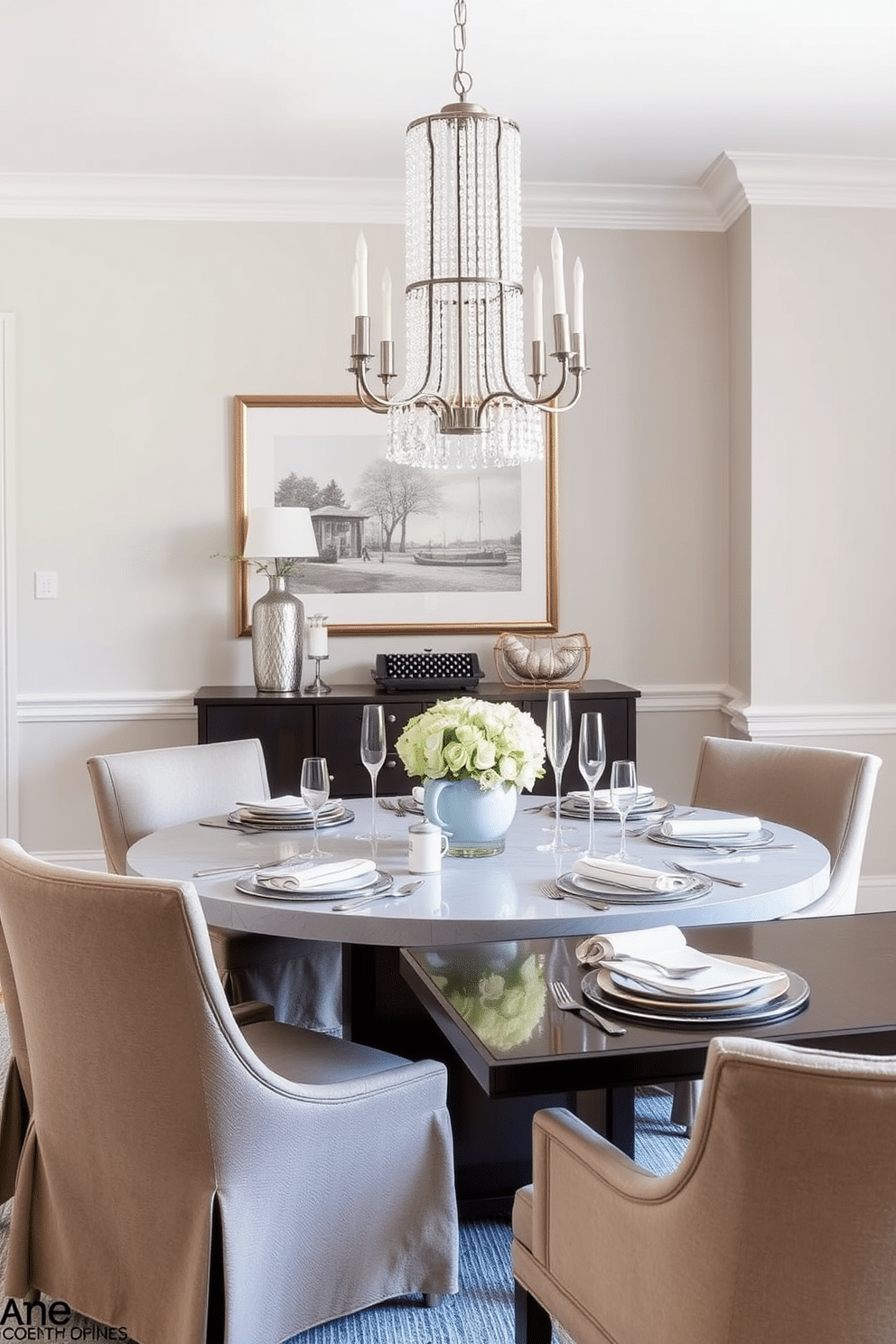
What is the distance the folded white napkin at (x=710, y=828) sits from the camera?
249 centimetres

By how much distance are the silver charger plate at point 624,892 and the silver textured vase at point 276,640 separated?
2.25 m

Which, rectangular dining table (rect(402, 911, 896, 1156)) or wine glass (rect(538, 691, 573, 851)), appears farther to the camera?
wine glass (rect(538, 691, 573, 851))

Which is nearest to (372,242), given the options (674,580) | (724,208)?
(724,208)

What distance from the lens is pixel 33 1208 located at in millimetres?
1920

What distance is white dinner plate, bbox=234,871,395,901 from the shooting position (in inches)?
80.9

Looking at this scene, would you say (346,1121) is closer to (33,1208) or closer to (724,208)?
(33,1208)

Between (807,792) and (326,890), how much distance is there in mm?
1403

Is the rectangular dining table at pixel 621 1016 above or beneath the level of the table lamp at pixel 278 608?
beneath

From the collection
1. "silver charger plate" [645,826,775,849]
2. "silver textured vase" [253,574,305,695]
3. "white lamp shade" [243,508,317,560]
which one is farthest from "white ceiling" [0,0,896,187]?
"silver charger plate" [645,826,775,849]

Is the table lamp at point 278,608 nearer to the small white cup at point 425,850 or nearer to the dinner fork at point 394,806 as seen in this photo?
the dinner fork at point 394,806

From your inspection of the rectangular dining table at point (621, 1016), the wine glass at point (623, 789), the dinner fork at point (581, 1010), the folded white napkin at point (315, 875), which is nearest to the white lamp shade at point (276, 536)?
the wine glass at point (623, 789)

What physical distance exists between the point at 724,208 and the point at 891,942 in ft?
11.6

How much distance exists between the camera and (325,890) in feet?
6.78

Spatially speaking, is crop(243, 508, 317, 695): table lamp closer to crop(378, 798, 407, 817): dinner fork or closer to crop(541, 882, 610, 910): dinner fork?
crop(378, 798, 407, 817): dinner fork
